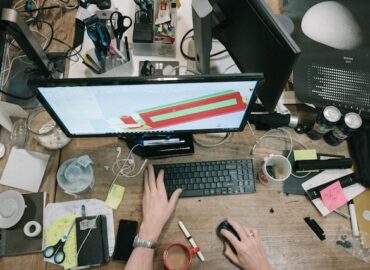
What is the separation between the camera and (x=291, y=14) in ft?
4.49

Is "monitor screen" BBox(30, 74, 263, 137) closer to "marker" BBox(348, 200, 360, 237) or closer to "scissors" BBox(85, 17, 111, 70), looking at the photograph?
"scissors" BBox(85, 17, 111, 70)

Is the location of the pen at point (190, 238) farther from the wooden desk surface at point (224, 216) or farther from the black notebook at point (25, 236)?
the black notebook at point (25, 236)

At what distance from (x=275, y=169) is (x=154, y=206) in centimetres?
45

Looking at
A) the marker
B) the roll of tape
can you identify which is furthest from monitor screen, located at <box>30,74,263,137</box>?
the marker

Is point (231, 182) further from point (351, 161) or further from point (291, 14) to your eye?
point (291, 14)

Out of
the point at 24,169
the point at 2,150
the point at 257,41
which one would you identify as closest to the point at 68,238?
the point at 24,169

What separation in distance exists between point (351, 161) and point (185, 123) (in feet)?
2.03

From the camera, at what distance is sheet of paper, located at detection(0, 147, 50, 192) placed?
3.65 ft

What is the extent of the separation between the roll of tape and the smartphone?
0.25 meters

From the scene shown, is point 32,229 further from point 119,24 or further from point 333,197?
point 333,197

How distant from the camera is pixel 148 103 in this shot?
922mm

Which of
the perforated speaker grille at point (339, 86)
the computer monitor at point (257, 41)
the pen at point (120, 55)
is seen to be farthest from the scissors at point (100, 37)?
the perforated speaker grille at point (339, 86)

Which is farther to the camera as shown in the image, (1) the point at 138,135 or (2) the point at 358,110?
(2) the point at 358,110

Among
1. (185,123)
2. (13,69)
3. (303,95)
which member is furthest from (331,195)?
(13,69)
